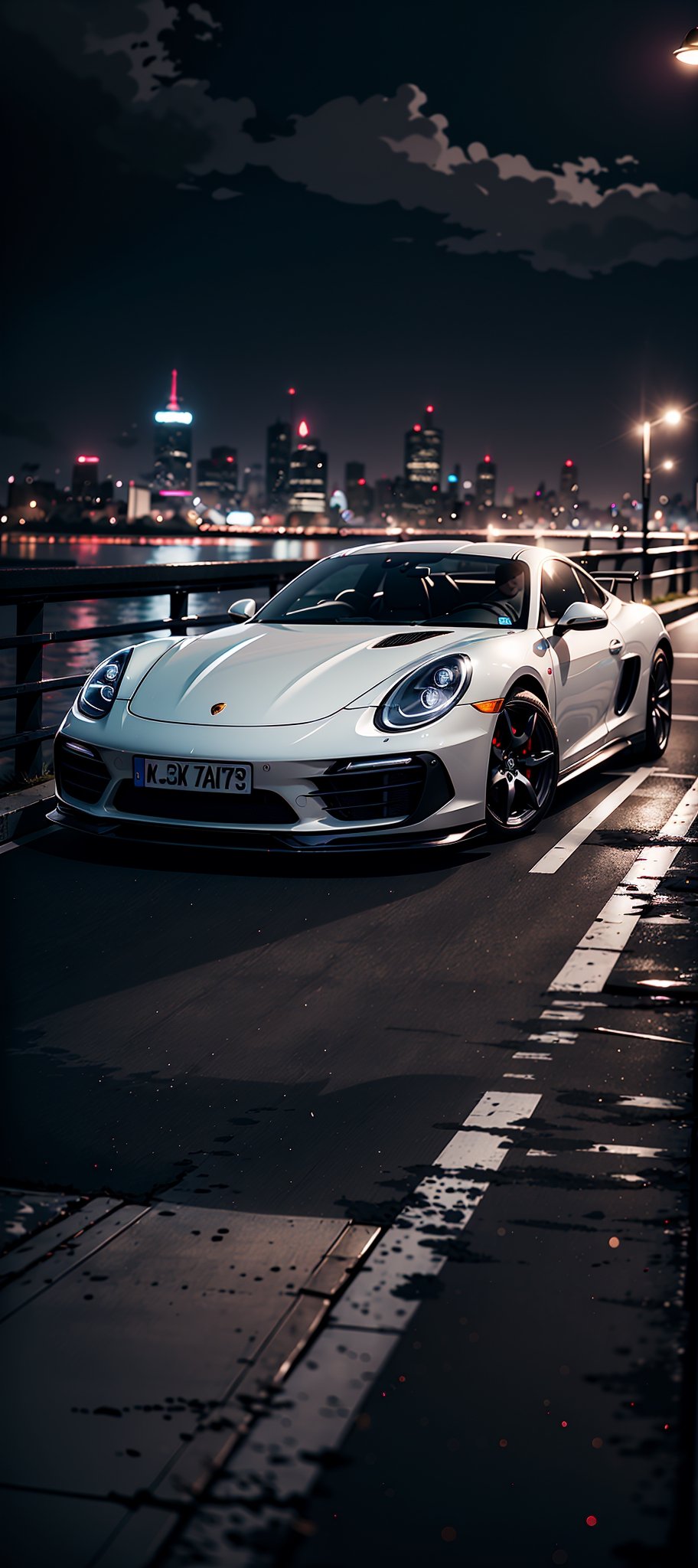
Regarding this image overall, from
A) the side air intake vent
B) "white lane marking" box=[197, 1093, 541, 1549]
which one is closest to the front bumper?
the side air intake vent

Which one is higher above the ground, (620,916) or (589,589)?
(589,589)

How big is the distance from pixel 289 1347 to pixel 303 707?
13.9 ft

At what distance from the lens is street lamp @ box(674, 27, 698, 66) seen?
13.1m

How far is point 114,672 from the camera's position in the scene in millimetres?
7605

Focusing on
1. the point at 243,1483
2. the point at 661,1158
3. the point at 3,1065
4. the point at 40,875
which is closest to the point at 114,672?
the point at 40,875

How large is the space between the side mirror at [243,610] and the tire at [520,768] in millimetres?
1708

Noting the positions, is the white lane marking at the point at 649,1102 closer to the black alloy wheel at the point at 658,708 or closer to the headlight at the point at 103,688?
the headlight at the point at 103,688

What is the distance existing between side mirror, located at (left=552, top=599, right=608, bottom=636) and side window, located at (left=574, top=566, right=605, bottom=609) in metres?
0.71

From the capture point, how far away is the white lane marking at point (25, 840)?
25.3 ft

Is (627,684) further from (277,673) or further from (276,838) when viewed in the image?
(276,838)

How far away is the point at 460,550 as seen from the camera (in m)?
8.66

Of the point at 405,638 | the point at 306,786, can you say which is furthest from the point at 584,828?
the point at 306,786

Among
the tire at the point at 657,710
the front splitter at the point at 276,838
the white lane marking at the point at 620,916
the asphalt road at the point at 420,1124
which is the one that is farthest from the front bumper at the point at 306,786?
the tire at the point at 657,710

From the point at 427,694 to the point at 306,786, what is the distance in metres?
0.73
